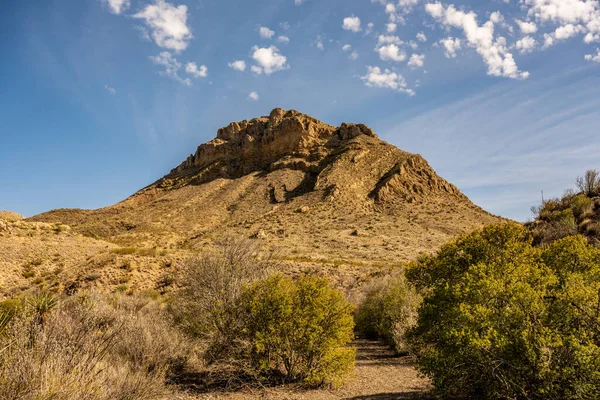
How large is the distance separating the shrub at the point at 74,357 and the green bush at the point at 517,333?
17.5 ft

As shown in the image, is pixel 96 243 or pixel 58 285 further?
pixel 96 243

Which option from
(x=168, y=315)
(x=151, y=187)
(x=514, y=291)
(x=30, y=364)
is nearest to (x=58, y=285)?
(x=168, y=315)

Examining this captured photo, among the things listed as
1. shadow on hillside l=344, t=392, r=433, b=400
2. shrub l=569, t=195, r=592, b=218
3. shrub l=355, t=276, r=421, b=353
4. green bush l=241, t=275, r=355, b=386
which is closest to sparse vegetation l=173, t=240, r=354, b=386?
green bush l=241, t=275, r=355, b=386

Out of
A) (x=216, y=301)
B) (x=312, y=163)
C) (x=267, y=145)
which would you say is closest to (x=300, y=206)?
(x=312, y=163)

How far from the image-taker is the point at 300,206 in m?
54.3

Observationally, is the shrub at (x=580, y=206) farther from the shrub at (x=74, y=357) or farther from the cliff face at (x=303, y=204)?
the shrub at (x=74, y=357)

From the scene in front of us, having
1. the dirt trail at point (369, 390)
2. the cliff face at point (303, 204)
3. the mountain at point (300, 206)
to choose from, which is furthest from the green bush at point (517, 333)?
the cliff face at point (303, 204)

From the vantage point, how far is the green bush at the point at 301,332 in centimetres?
896

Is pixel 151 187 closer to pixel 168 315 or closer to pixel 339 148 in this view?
pixel 339 148

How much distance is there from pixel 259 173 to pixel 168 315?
62644mm

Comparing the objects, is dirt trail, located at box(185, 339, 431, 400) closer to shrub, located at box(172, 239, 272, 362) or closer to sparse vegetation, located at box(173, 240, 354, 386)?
sparse vegetation, located at box(173, 240, 354, 386)

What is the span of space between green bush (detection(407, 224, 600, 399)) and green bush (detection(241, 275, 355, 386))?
2541mm

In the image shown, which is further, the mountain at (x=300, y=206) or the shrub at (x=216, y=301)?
the mountain at (x=300, y=206)

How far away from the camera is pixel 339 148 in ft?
242
